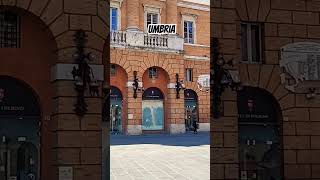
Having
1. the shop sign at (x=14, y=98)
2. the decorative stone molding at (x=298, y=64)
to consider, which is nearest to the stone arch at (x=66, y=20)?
the shop sign at (x=14, y=98)

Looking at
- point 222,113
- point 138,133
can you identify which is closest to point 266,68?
point 222,113

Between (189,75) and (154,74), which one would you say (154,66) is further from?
(189,75)

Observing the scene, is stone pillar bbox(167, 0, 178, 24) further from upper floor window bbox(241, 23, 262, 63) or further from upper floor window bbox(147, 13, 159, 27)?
upper floor window bbox(241, 23, 262, 63)

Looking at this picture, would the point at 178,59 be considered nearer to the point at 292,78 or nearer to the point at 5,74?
the point at 292,78

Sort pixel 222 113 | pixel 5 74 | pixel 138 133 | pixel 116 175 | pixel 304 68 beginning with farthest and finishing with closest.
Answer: pixel 138 133 → pixel 116 175 → pixel 304 68 → pixel 222 113 → pixel 5 74

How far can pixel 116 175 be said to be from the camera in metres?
17.1

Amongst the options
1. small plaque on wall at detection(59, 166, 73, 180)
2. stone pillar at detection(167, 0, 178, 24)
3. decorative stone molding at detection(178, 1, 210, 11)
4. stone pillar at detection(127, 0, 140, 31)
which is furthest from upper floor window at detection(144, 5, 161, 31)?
small plaque on wall at detection(59, 166, 73, 180)

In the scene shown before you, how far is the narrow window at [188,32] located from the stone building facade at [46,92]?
30204mm

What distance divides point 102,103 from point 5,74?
2.57 m

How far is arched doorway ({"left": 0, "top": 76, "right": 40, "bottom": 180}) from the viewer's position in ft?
40.4

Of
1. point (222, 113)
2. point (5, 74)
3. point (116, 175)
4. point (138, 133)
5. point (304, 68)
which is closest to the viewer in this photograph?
point (5, 74)

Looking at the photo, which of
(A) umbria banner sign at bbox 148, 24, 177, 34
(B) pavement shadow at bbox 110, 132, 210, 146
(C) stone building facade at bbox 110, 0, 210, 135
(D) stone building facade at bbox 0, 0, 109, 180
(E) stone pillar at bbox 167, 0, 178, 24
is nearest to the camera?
(D) stone building facade at bbox 0, 0, 109, 180

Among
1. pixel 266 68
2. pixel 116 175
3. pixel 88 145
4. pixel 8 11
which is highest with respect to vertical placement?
pixel 8 11

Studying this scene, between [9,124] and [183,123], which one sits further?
[183,123]
